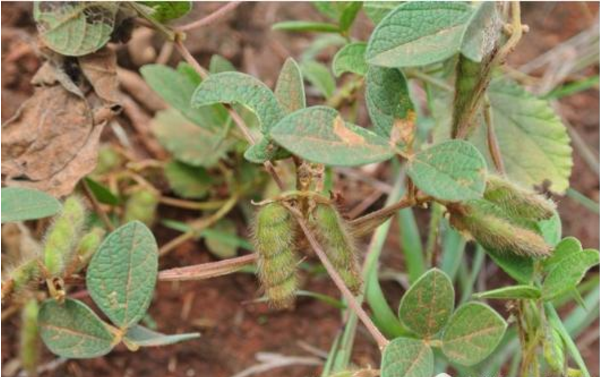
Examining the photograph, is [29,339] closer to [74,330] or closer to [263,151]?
[74,330]

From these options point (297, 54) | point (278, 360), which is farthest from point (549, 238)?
point (297, 54)

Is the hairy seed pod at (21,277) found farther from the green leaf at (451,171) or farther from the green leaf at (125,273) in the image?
the green leaf at (451,171)

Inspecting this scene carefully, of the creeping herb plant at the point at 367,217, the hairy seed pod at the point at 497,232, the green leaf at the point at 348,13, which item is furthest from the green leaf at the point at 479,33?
the green leaf at the point at 348,13

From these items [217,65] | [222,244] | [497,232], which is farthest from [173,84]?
[497,232]

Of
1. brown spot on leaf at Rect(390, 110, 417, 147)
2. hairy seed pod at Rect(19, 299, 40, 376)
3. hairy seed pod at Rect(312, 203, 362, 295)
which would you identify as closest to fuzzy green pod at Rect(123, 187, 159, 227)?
hairy seed pod at Rect(19, 299, 40, 376)

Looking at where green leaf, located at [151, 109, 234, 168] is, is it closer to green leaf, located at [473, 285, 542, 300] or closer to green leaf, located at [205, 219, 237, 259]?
green leaf, located at [205, 219, 237, 259]

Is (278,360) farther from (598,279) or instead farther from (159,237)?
(598,279)
